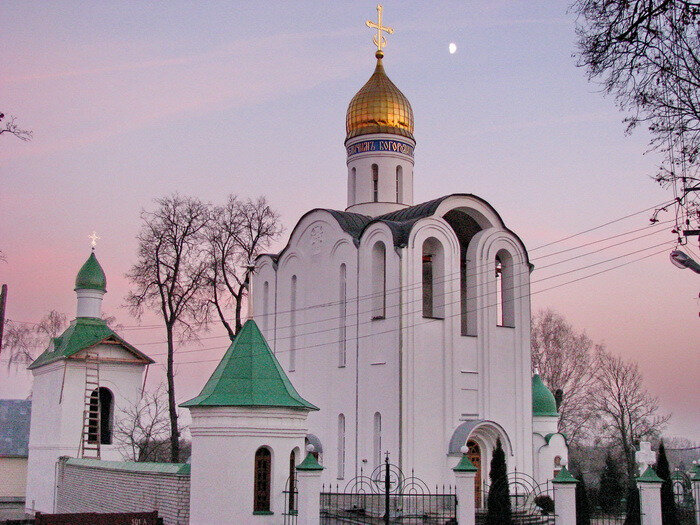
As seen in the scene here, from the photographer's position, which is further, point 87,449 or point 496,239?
point 87,449

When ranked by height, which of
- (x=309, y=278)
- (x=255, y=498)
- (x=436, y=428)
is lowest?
(x=255, y=498)

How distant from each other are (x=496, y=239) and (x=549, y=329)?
18.2m

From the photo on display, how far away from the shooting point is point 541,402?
26.0 metres

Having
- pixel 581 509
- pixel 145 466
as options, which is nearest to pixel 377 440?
pixel 581 509

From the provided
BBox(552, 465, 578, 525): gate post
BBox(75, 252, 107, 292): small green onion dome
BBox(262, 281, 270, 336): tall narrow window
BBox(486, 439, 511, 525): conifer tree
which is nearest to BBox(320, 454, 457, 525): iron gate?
BBox(486, 439, 511, 525): conifer tree

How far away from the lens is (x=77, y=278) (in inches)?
1137

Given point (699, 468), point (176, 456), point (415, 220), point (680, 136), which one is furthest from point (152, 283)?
point (680, 136)

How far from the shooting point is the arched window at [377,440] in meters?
21.2

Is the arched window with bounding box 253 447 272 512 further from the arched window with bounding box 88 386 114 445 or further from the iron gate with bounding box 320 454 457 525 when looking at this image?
the arched window with bounding box 88 386 114 445

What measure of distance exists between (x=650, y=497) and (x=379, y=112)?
14.1 m

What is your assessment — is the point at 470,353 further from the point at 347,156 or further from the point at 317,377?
the point at 347,156

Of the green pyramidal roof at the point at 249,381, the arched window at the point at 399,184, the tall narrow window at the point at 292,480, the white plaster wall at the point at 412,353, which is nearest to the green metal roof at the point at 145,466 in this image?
the green pyramidal roof at the point at 249,381

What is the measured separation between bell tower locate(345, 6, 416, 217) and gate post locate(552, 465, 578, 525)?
38.6 feet

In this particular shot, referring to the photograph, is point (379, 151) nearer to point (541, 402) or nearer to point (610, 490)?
point (541, 402)
